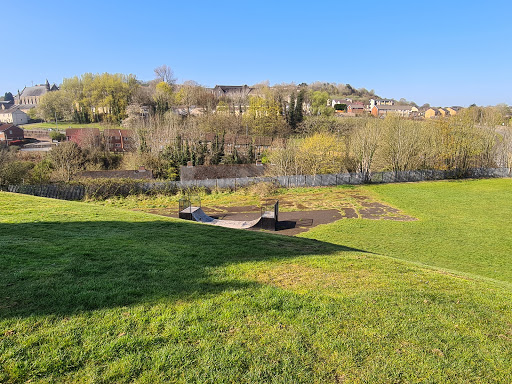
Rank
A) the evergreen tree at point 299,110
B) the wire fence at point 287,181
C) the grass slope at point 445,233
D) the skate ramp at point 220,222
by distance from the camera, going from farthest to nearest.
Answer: the evergreen tree at point 299,110, the wire fence at point 287,181, the skate ramp at point 220,222, the grass slope at point 445,233

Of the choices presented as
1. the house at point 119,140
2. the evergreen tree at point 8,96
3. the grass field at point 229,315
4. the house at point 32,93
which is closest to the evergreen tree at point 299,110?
the house at point 119,140

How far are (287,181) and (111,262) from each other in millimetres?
32580

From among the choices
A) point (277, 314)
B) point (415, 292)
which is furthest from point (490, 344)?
point (277, 314)

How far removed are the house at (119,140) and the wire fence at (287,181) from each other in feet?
80.1

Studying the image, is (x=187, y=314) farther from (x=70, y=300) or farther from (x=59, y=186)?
(x=59, y=186)

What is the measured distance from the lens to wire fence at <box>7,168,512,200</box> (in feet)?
96.0

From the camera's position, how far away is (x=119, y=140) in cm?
5809

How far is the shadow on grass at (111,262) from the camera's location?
558 cm

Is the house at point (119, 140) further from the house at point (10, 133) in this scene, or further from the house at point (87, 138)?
the house at point (10, 133)

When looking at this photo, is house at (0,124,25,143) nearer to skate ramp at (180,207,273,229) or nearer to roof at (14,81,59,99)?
skate ramp at (180,207,273,229)

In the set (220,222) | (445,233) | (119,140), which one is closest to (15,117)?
(119,140)

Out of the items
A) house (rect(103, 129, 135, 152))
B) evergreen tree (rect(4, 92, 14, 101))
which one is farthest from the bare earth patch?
evergreen tree (rect(4, 92, 14, 101))

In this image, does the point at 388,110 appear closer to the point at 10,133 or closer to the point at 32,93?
the point at 10,133

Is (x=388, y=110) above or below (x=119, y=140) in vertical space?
above
